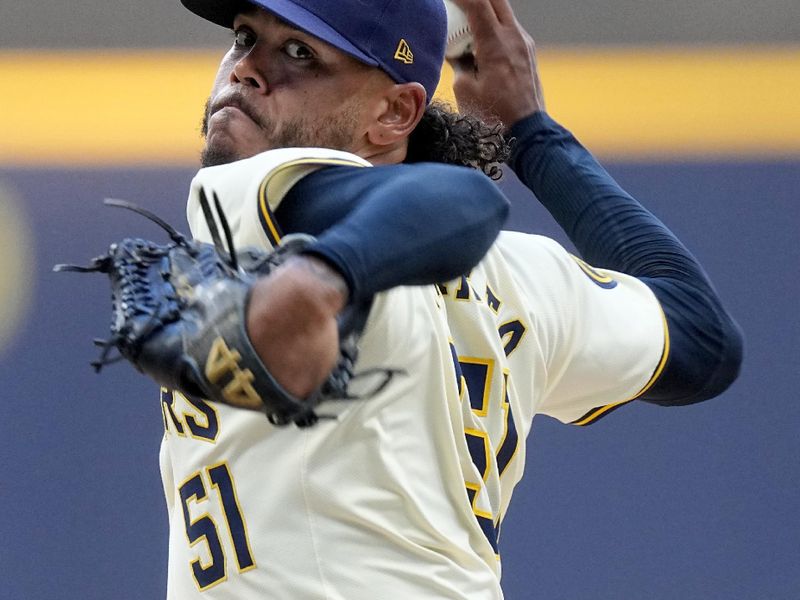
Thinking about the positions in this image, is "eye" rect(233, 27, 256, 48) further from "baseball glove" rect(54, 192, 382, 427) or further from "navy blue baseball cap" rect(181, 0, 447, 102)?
"baseball glove" rect(54, 192, 382, 427)

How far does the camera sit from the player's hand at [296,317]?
67 centimetres

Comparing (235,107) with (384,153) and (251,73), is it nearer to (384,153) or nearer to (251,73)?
(251,73)

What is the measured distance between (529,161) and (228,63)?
0.41 metres

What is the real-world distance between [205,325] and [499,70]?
2.82 ft

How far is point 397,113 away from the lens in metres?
1.22

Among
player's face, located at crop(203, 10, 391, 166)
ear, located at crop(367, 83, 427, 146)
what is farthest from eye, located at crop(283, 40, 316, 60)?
ear, located at crop(367, 83, 427, 146)

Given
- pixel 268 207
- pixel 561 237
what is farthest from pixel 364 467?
pixel 561 237

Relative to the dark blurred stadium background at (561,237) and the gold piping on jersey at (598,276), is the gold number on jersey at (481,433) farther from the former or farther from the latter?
the dark blurred stadium background at (561,237)

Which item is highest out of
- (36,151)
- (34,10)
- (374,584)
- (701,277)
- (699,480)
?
(701,277)

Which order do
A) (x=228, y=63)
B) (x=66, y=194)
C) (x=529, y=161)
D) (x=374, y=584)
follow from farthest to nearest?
(x=66, y=194), (x=529, y=161), (x=228, y=63), (x=374, y=584)

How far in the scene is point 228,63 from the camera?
118cm

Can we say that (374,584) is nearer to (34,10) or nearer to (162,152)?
(162,152)

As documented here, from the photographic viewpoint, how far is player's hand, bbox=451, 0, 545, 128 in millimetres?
1460

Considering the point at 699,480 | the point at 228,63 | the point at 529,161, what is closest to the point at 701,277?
the point at 529,161
